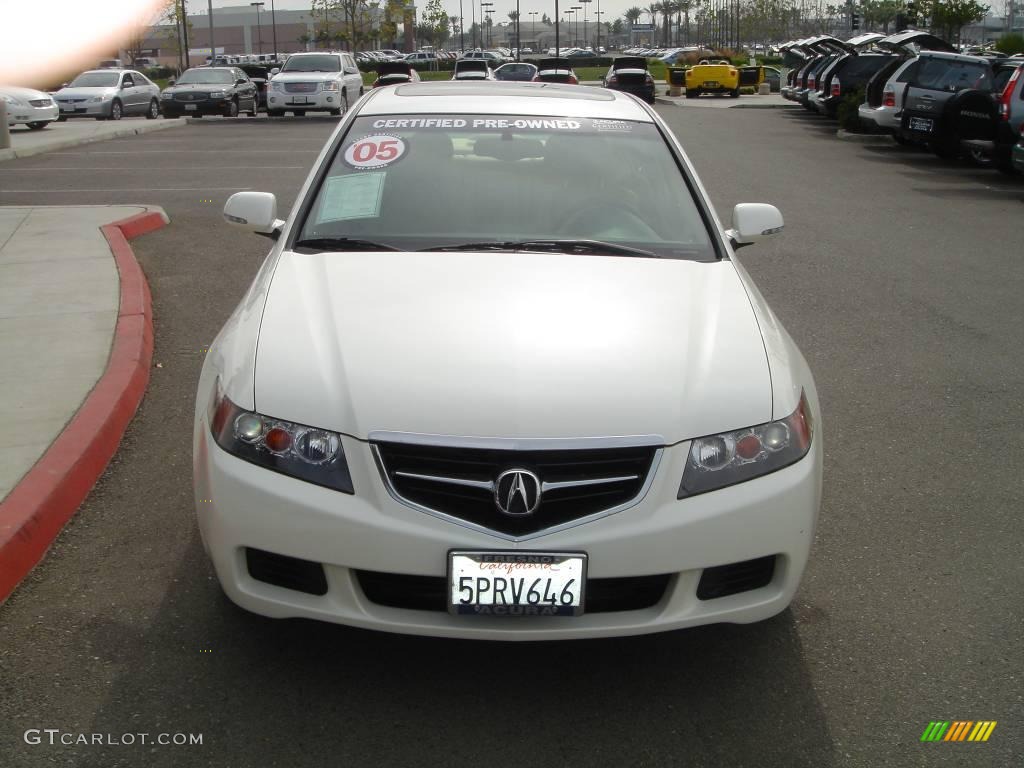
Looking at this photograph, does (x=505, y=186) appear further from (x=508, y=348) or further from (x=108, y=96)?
(x=108, y=96)

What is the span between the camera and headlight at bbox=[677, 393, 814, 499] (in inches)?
121

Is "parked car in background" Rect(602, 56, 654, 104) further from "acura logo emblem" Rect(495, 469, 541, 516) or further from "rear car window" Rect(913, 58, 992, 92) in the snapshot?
"acura logo emblem" Rect(495, 469, 541, 516)

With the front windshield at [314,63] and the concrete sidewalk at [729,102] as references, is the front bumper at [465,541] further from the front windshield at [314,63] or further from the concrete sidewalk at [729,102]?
the concrete sidewalk at [729,102]

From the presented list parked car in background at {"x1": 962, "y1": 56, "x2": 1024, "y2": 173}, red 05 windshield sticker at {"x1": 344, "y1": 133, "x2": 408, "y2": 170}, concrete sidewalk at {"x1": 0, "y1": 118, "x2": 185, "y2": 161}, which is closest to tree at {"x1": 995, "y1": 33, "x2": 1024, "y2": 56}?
parked car in background at {"x1": 962, "y1": 56, "x2": 1024, "y2": 173}

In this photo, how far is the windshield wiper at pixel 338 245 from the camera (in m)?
4.19

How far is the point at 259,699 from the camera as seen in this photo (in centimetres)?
322

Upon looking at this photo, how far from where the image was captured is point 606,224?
14.7ft

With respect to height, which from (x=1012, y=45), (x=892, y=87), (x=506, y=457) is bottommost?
(x=506, y=457)

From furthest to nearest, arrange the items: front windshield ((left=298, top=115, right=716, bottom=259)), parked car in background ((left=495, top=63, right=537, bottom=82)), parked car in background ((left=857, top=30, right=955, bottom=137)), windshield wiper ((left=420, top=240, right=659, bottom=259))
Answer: parked car in background ((left=495, top=63, right=537, bottom=82)) → parked car in background ((left=857, top=30, right=955, bottom=137)) → front windshield ((left=298, top=115, right=716, bottom=259)) → windshield wiper ((left=420, top=240, right=659, bottom=259))

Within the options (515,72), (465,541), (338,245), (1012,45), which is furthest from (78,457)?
(515,72)

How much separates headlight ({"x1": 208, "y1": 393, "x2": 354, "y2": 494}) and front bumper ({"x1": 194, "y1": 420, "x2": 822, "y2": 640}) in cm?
2

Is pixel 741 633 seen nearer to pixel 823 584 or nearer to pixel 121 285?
pixel 823 584

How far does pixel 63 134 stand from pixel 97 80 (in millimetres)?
10130

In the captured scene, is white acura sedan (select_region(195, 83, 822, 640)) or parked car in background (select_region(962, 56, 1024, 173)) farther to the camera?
parked car in background (select_region(962, 56, 1024, 173))
